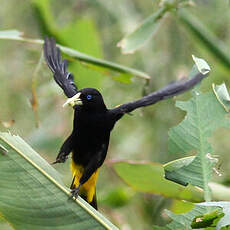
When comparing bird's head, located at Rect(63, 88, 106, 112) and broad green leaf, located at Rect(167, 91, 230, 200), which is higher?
broad green leaf, located at Rect(167, 91, 230, 200)

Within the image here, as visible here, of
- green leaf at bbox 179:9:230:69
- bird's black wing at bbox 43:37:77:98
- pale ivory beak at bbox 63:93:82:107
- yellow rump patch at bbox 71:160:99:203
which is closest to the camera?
pale ivory beak at bbox 63:93:82:107

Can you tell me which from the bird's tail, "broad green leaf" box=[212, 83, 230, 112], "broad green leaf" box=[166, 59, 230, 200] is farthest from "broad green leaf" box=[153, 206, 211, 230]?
the bird's tail

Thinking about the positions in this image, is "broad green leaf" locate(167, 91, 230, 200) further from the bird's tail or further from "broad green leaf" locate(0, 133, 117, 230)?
the bird's tail

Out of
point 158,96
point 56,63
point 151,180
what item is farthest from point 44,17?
point 151,180

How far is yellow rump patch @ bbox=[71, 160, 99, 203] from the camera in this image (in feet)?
8.07

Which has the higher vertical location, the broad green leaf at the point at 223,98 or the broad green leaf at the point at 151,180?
the broad green leaf at the point at 223,98

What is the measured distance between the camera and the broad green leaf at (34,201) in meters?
1.48

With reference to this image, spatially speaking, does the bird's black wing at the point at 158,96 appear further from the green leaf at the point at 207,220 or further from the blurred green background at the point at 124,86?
the blurred green background at the point at 124,86

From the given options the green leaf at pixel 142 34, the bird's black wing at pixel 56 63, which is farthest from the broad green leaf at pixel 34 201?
the green leaf at pixel 142 34

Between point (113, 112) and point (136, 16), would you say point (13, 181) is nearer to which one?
point (113, 112)

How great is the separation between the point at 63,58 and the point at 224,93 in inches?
46.8

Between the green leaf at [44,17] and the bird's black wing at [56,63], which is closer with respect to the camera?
the bird's black wing at [56,63]

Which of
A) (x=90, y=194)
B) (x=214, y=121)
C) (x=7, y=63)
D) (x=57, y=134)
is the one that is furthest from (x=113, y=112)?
(x=7, y=63)

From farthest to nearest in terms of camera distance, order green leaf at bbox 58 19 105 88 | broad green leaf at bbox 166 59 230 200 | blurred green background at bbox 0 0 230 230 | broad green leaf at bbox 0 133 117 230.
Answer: blurred green background at bbox 0 0 230 230 → green leaf at bbox 58 19 105 88 → broad green leaf at bbox 166 59 230 200 → broad green leaf at bbox 0 133 117 230
